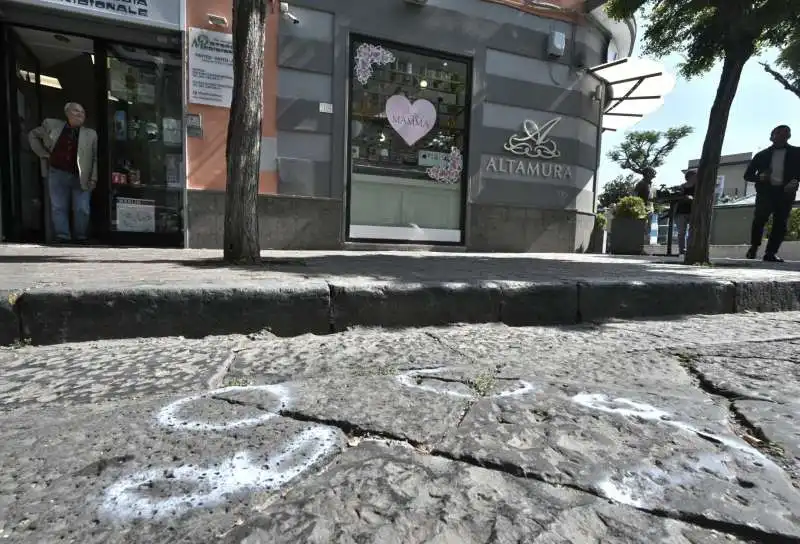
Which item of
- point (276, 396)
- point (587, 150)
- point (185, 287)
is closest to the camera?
point (276, 396)

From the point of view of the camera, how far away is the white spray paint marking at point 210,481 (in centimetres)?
104

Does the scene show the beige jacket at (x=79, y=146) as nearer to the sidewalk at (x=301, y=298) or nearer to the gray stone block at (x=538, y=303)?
the sidewalk at (x=301, y=298)

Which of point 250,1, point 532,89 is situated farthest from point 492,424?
point 532,89

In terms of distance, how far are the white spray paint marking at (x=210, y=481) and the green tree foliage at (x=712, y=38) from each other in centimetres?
596

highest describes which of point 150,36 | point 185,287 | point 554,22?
point 554,22

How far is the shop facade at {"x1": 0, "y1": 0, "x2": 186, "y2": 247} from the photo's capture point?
20.7 feet

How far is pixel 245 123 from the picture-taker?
3.87 metres

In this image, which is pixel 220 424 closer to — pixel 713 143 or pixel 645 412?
pixel 645 412

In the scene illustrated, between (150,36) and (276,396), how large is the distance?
655 centimetres

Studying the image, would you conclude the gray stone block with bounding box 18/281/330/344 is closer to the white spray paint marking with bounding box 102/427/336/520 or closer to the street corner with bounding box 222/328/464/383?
the street corner with bounding box 222/328/464/383

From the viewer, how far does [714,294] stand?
3.81 m

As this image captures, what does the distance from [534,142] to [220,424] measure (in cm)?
Answer: 807

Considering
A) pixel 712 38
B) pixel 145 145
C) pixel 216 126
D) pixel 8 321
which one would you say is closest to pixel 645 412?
pixel 8 321

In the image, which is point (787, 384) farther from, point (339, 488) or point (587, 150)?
point (587, 150)
